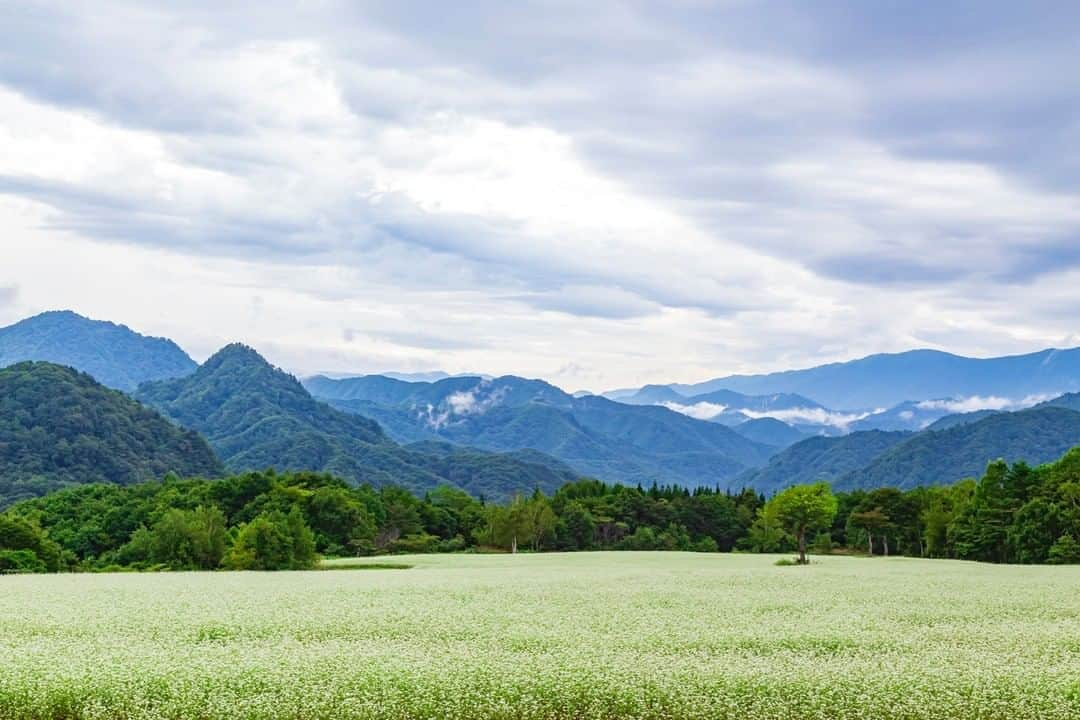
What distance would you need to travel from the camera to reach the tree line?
76188 millimetres

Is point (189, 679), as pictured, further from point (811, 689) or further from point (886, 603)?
point (886, 603)

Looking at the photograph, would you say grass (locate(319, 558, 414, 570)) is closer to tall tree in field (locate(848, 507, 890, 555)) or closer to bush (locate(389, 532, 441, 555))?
bush (locate(389, 532, 441, 555))

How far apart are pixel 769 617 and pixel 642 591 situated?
33.0ft

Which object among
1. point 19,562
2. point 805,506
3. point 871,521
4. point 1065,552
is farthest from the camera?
point 871,521

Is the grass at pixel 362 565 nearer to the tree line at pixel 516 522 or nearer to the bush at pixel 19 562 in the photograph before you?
the tree line at pixel 516 522

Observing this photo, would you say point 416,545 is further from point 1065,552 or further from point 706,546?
point 1065,552

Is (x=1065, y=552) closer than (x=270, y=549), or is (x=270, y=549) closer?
(x=1065, y=552)

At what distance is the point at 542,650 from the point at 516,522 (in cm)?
8214

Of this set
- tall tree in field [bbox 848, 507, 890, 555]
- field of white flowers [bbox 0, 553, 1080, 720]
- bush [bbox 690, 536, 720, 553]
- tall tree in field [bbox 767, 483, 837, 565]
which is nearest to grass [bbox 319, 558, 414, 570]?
field of white flowers [bbox 0, 553, 1080, 720]

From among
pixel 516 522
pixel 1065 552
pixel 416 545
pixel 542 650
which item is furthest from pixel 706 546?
pixel 542 650

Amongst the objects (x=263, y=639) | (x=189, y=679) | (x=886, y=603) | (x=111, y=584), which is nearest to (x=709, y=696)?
(x=189, y=679)

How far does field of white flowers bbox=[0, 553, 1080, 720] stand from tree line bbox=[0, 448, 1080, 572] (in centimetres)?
2773

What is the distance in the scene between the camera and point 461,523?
125562mm

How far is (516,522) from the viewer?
109 metres
